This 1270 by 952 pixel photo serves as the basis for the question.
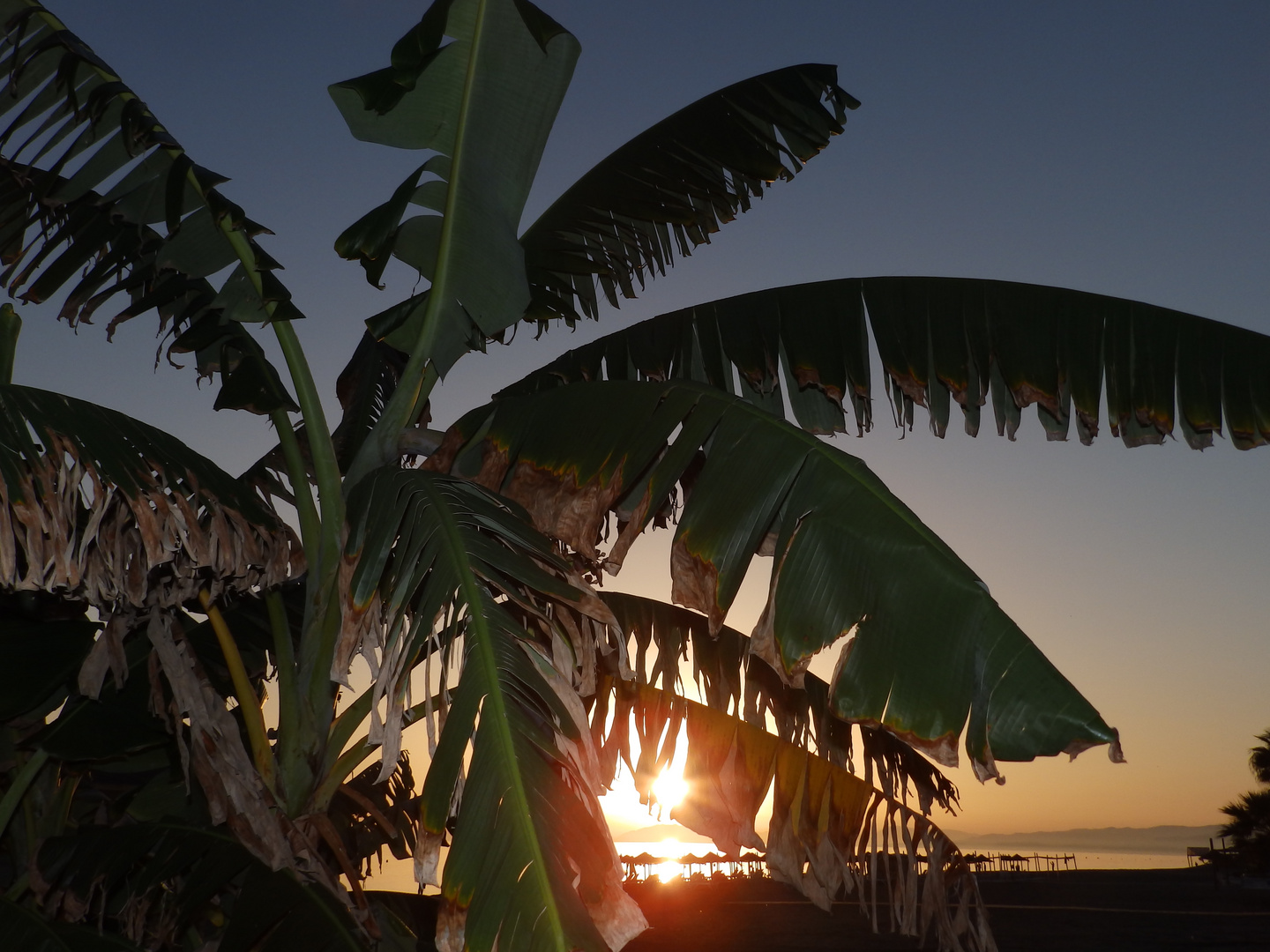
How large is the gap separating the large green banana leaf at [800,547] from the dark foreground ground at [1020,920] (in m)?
12.6

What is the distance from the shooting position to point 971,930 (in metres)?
4.04

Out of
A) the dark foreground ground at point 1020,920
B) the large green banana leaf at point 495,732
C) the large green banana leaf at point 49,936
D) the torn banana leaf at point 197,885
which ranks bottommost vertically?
the dark foreground ground at point 1020,920

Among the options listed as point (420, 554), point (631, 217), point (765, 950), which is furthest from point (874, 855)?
point (765, 950)

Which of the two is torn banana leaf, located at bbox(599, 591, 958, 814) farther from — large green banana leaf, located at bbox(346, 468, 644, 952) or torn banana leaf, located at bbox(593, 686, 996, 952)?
large green banana leaf, located at bbox(346, 468, 644, 952)

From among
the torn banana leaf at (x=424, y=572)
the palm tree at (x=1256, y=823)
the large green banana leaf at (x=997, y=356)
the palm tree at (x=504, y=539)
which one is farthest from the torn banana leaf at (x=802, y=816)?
the palm tree at (x=1256, y=823)

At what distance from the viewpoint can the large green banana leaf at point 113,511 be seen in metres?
2.35

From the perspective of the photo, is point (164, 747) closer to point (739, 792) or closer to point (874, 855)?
point (739, 792)

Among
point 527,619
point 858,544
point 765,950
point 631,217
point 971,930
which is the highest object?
point 631,217

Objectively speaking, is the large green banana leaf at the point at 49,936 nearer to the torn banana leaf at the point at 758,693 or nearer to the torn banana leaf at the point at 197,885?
the torn banana leaf at the point at 197,885

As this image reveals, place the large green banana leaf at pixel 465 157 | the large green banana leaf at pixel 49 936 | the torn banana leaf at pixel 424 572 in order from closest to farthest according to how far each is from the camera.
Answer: the torn banana leaf at pixel 424 572, the large green banana leaf at pixel 49 936, the large green banana leaf at pixel 465 157

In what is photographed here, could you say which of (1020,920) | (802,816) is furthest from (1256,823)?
(802,816)

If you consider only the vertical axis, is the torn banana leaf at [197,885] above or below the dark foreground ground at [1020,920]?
above

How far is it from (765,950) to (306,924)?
17834 millimetres

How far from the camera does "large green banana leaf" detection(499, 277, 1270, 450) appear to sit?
3281mm
